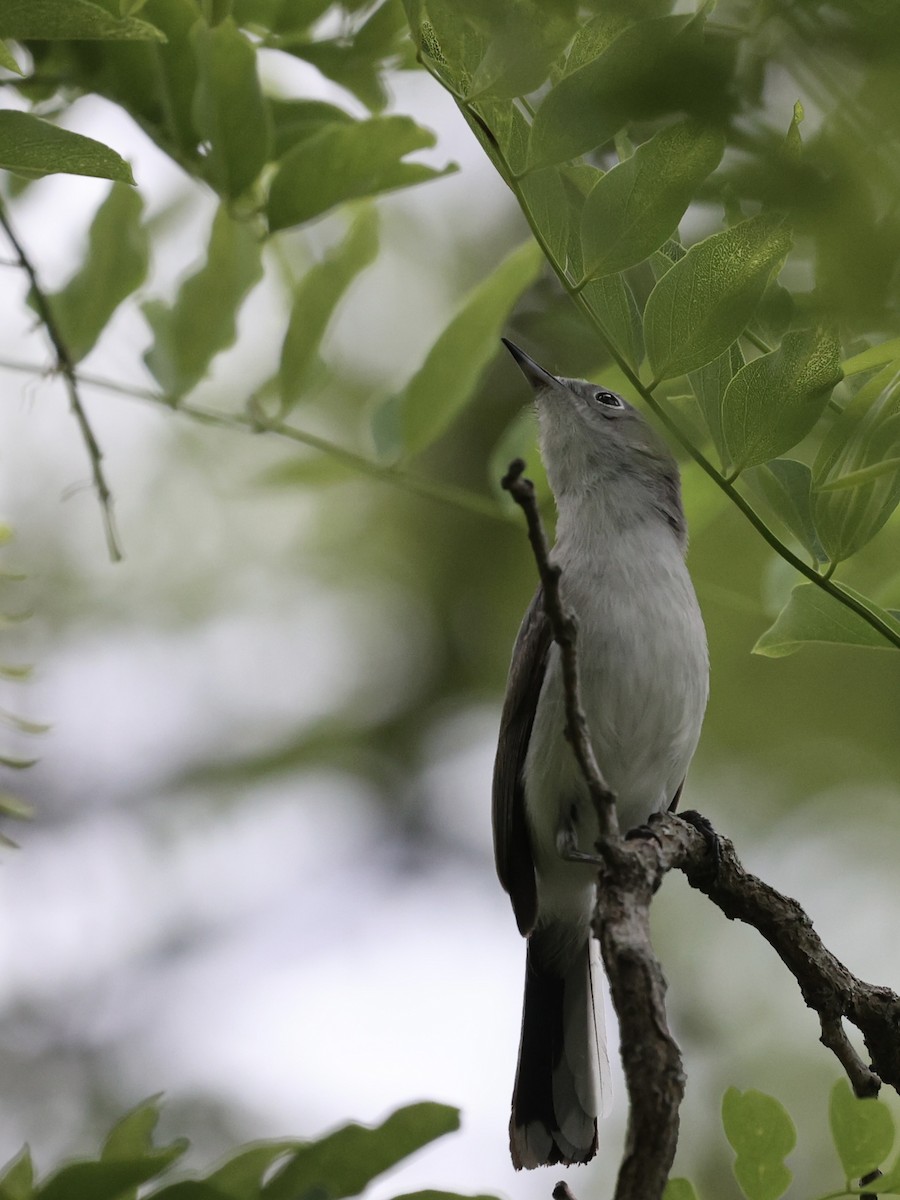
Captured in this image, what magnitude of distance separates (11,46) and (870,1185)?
2696mm

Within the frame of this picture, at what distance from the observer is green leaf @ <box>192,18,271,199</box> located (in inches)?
98.0

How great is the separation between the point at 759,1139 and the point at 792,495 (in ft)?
3.21

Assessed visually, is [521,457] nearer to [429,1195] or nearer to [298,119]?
[298,119]

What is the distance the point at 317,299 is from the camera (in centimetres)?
Answer: 320

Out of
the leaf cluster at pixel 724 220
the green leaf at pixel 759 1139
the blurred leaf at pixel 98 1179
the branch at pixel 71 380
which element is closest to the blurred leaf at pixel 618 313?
the leaf cluster at pixel 724 220

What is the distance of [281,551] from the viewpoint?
7.00 m

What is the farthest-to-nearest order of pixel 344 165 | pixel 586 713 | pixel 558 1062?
pixel 558 1062
pixel 586 713
pixel 344 165

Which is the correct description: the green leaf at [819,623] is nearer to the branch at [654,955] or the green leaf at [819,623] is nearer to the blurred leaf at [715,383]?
the blurred leaf at [715,383]

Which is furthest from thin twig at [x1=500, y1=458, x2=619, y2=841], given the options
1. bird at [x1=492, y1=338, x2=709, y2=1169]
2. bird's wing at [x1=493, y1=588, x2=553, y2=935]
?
bird's wing at [x1=493, y1=588, x2=553, y2=935]

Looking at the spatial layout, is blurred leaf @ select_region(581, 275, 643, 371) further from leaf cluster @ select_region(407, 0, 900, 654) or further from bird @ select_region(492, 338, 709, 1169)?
bird @ select_region(492, 338, 709, 1169)

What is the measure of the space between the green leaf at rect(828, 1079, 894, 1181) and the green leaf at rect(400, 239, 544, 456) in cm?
203

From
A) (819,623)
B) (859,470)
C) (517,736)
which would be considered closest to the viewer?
(859,470)

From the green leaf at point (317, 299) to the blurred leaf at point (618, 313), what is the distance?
119cm

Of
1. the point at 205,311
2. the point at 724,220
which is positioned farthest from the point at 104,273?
the point at 724,220
